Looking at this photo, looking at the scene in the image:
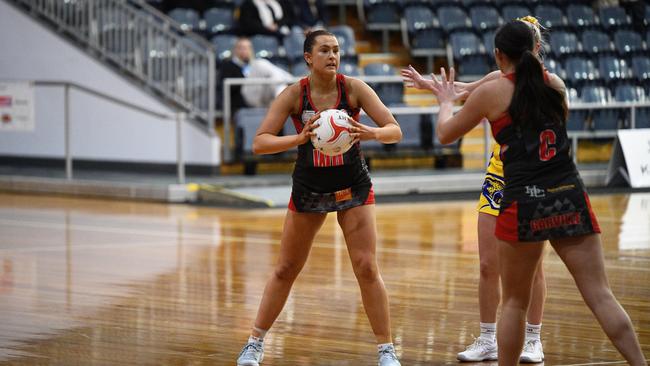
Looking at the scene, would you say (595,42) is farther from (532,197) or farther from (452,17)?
(532,197)

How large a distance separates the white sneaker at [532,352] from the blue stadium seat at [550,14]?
16106 millimetres

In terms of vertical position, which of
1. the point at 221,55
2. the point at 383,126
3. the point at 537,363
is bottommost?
the point at 537,363

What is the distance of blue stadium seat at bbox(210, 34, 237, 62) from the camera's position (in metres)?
20.0

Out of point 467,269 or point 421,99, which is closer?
point 467,269

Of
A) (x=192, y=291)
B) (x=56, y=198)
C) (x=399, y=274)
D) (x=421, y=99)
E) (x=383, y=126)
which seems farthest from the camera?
(x=421, y=99)

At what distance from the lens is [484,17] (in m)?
22.5

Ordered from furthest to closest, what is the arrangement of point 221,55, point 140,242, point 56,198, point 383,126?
point 221,55 < point 56,198 < point 140,242 < point 383,126

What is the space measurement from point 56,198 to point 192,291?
8386 millimetres

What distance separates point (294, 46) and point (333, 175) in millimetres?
13931

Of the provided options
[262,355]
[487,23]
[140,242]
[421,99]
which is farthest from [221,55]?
[262,355]

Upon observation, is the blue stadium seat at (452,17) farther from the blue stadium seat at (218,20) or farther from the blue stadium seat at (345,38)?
the blue stadium seat at (218,20)

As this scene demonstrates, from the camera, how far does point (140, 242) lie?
12648 mm

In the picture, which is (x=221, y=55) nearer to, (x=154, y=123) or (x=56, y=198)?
(x=154, y=123)

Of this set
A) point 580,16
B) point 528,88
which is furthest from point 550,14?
point 528,88
